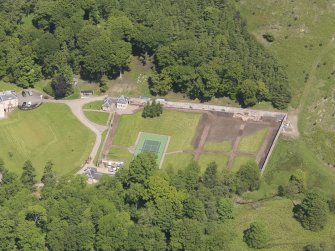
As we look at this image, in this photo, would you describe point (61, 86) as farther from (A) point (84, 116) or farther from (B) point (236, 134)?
(B) point (236, 134)

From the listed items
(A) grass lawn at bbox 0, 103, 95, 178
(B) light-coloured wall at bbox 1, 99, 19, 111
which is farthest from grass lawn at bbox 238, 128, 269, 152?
(B) light-coloured wall at bbox 1, 99, 19, 111

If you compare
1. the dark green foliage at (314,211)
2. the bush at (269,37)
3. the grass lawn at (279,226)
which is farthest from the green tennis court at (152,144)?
the bush at (269,37)

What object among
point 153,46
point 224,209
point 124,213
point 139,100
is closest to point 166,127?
point 139,100

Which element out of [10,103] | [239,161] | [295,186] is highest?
[295,186]

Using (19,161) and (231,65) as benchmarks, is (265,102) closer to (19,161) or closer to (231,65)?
(231,65)

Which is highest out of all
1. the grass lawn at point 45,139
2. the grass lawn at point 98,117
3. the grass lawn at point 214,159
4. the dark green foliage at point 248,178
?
the dark green foliage at point 248,178

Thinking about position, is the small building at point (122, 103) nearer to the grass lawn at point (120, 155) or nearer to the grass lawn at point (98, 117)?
the grass lawn at point (98, 117)
